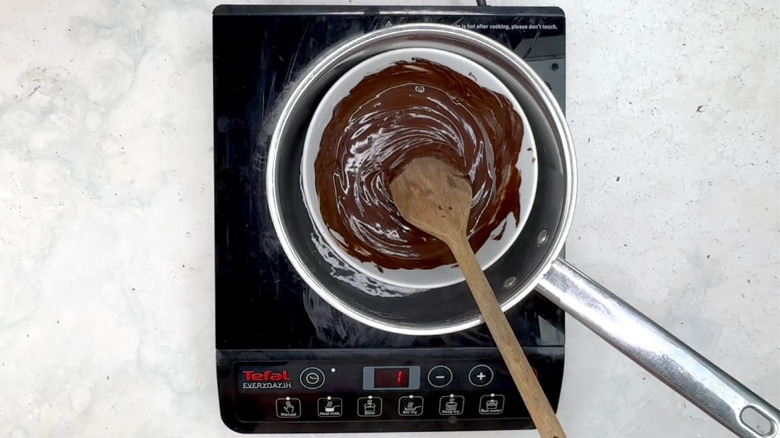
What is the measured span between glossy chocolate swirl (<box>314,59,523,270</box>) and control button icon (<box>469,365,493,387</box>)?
128 millimetres

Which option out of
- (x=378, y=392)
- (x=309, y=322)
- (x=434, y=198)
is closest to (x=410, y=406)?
(x=378, y=392)

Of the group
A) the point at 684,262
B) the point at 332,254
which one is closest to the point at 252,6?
the point at 332,254

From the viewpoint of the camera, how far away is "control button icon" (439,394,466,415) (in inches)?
30.5

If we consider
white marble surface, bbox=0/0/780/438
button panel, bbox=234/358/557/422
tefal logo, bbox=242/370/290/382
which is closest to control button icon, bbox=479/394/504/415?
button panel, bbox=234/358/557/422

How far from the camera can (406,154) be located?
74cm

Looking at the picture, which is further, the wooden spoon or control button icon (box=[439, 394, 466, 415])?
control button icon (box=[439, 394, 466, 415])

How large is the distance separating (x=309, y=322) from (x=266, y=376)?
78 mm

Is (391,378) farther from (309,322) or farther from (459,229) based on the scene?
(459,229)

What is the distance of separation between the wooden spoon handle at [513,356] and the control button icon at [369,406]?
0.73 feet

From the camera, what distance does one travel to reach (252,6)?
2.42ft

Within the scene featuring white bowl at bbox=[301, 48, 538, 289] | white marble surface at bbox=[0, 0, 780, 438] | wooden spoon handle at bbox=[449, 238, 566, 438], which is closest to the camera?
wooden spoon handle at bbox=[449, 238, 566, 438]

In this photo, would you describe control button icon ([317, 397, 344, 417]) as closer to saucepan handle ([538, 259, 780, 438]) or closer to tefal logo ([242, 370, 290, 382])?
tefal logo ([242, 370, 290, 382])

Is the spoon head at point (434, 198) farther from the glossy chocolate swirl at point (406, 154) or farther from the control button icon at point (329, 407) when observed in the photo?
the control button icon at point (329, 407)

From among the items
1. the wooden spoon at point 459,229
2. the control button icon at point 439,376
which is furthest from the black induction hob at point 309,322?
the wooden spoon at point 459,229
